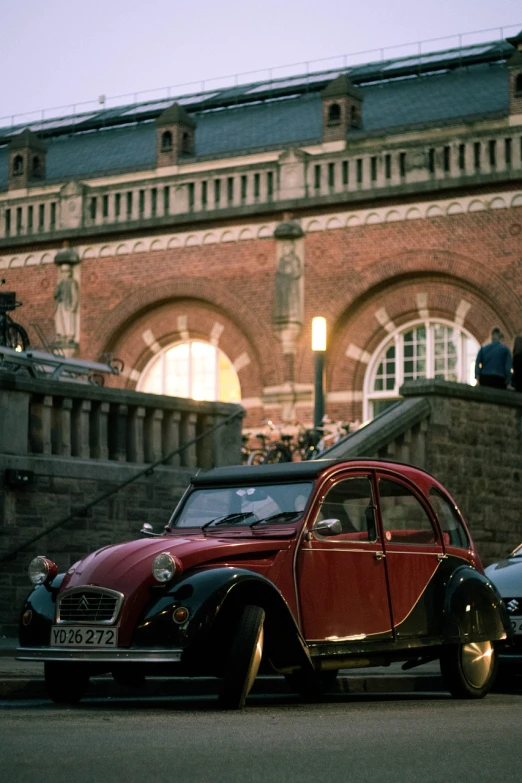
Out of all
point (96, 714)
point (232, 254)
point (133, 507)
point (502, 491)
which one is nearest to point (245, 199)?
point (232, 254)

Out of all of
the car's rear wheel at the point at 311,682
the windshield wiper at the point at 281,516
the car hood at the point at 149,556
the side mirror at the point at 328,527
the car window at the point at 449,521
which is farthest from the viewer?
the car window at the point at 449,521

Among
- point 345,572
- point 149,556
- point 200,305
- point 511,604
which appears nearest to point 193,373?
point 200,305

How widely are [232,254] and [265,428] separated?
153 inches

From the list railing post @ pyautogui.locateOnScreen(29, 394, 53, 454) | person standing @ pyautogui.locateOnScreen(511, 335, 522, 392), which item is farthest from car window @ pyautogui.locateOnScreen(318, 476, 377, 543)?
person standing @ pyautogui.locateOnScreen(511, 335, 522, 392)

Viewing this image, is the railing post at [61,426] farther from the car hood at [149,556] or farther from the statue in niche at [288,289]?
the statue in niche at [288,289]

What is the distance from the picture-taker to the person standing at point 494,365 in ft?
70.6

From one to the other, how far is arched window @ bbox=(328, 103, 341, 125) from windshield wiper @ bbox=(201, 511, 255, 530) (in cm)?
2730

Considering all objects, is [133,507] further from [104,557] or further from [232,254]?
[232,254]

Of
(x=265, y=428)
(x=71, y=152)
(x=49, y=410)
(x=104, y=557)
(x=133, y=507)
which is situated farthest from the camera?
(x=71, y=152)

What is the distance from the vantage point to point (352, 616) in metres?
10.1

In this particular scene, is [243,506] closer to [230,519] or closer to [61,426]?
[230,519]

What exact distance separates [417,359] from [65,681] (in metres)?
20.6

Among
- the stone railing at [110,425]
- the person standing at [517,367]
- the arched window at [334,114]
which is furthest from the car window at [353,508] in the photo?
the arched window at [334,114]

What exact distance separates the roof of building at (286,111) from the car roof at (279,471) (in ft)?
82.1
